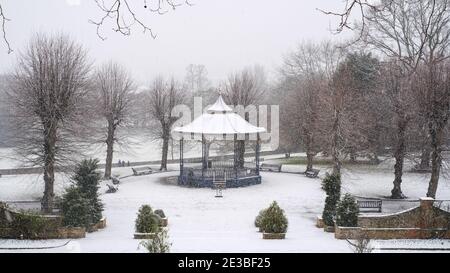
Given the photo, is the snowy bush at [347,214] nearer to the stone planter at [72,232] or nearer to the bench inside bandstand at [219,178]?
the stone planter at [72,232]

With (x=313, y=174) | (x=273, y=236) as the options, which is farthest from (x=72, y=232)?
(x=313, y=174)

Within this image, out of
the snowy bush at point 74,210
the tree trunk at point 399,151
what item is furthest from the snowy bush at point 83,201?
the tree trunk at point 399,151

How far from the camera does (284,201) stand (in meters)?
25.6

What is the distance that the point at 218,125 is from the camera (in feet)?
102

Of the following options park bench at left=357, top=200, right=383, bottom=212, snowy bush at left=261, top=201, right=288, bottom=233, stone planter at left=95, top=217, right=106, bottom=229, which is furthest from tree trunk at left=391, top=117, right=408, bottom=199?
stone planter at left=95, top=217, right=106, bottom=229

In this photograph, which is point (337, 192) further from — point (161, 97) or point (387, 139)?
point (161, 97)

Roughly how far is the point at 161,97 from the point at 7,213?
23.7 metres

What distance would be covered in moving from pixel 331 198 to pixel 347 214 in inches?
75.4

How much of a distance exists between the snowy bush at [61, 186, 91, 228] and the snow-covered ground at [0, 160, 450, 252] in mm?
663

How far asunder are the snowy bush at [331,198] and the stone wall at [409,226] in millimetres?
1544

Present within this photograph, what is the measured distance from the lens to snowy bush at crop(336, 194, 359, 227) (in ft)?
58.6

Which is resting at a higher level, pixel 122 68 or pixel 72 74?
pixel 122 68

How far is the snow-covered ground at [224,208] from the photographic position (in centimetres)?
1522
